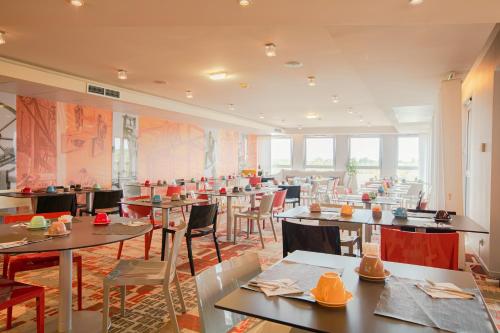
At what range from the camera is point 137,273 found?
8.49 feet

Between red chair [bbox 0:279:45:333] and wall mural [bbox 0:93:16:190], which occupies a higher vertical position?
wall mural [bbox 0:93:16:190]

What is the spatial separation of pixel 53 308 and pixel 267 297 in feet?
8.32

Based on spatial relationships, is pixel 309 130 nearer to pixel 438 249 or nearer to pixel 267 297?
pixel 438 249

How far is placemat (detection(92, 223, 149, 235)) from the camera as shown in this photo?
2469mm

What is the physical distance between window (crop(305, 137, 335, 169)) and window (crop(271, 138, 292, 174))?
0.83m

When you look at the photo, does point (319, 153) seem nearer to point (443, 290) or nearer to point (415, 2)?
point (415, 2)

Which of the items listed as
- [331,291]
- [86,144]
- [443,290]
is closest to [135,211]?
[86,144]

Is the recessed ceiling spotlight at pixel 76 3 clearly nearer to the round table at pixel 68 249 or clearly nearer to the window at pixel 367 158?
the round table at pixel 68 249

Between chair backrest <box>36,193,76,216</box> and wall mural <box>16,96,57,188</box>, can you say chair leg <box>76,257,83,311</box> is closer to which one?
chair backrest <box>36,193,76,216</box>

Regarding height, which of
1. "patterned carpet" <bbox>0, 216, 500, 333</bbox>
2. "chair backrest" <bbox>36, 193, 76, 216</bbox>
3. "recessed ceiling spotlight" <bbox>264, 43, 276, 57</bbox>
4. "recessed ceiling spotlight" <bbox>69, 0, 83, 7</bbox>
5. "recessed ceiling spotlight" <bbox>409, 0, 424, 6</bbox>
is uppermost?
"recessed ceiling spotlight" <bbox>264, 43, 276, 57</bbox>

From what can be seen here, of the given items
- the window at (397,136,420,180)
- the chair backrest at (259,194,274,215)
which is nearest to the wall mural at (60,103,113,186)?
the chair backrest at (259,194,274,215)

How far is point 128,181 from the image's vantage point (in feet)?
26.3

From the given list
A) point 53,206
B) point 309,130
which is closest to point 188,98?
point 53,206

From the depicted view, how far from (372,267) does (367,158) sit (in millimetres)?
13342
